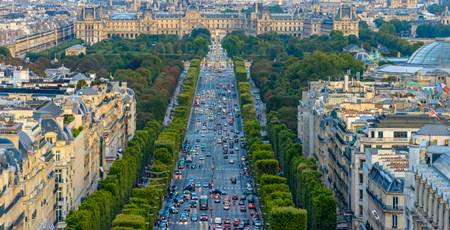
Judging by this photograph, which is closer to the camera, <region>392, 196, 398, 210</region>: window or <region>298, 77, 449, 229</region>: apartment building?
<region>392, 196, 398, 210</region>: window

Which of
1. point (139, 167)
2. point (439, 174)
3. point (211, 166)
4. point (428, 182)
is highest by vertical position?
point (439, 174)

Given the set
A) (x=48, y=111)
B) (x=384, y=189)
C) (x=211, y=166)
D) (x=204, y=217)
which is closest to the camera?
(x=384, y=189)

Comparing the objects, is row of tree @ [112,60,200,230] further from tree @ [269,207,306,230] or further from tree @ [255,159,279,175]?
tree @ [269,207,306,230]

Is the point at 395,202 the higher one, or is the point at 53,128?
the point at 53,128

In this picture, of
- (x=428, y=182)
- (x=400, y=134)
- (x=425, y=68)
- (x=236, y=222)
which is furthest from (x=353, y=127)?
(x=425, y=68)

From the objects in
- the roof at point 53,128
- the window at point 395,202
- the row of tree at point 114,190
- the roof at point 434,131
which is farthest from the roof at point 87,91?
the window at point 395,202

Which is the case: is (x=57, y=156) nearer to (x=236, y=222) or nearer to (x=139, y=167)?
(x=236, y=222)

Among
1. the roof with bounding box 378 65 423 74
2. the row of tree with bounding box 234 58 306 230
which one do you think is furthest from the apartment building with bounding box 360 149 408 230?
the roof with bounding box 378 65 423 74
